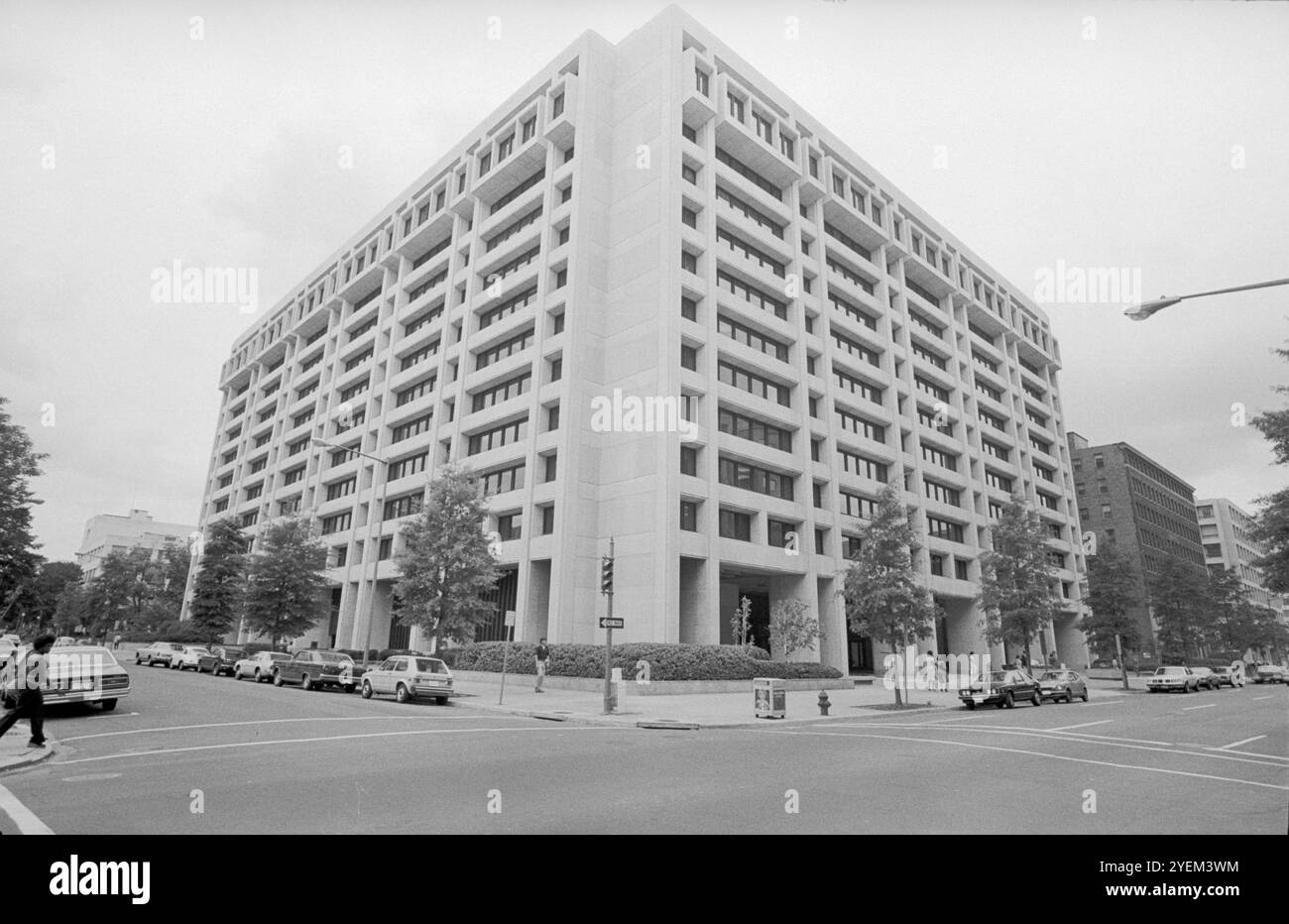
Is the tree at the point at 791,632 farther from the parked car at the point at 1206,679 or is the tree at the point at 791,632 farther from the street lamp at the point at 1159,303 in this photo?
the street lamp at the point at 1159,303

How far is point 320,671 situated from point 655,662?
525 inches

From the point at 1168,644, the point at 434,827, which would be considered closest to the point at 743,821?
the point at 434,827

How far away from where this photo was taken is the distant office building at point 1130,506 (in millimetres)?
87250

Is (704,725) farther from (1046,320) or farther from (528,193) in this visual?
(1046,320)

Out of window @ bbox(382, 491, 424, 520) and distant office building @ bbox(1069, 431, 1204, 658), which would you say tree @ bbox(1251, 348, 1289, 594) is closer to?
window @ bbox(382, 491, 424, 520)

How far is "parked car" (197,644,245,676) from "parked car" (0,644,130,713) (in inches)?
799

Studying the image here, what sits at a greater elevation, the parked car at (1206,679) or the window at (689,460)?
the window at (689,460)

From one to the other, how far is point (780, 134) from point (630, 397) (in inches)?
897

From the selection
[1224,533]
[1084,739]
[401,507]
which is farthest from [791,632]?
[1224,533]

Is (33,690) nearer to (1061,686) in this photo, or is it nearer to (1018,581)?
(1061,686)

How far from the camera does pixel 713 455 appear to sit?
35.3 metres

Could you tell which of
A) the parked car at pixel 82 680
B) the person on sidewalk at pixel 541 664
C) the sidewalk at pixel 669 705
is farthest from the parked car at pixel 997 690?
the parked car at pixel 82 680

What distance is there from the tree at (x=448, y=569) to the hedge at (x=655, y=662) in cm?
245
